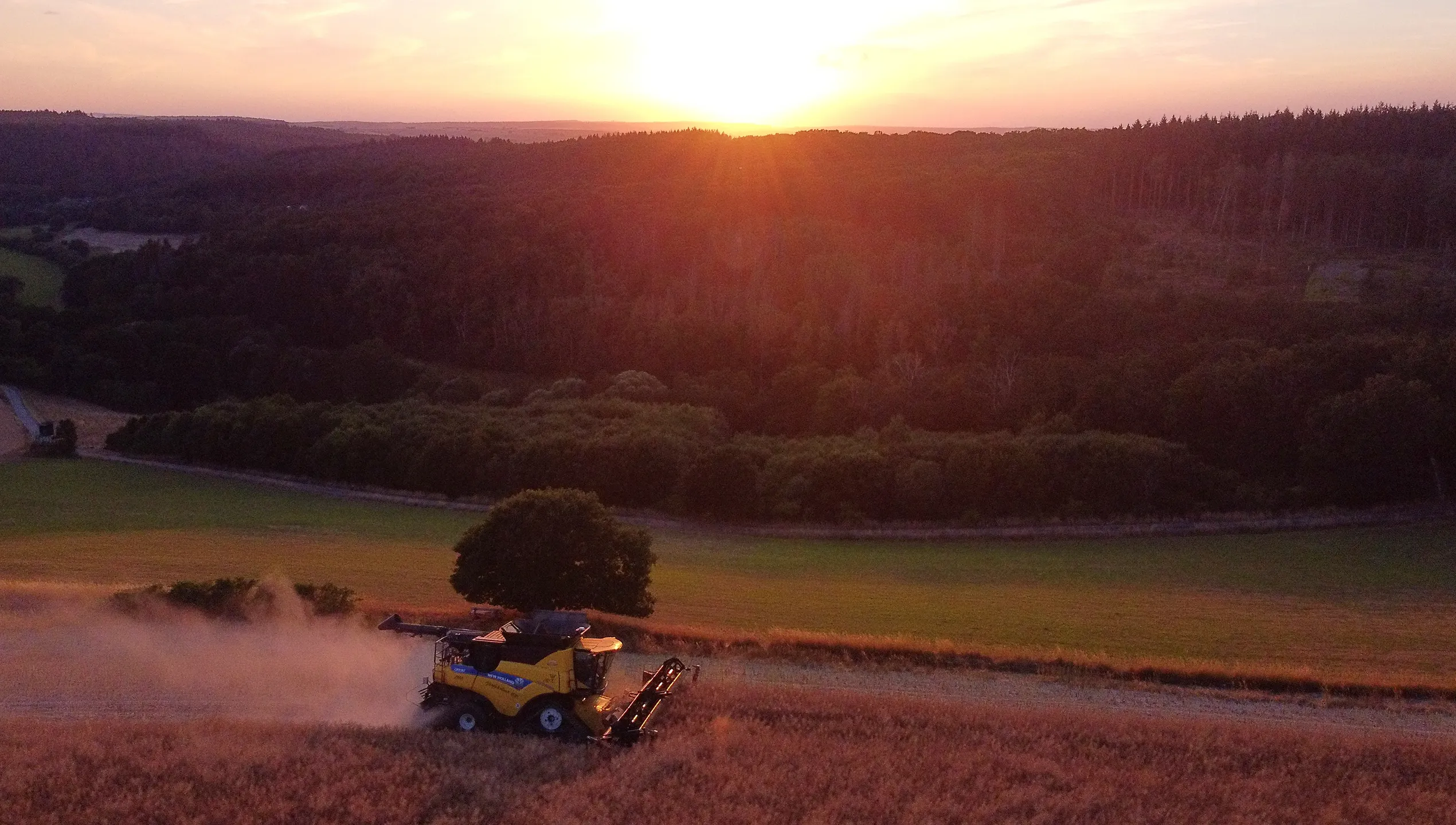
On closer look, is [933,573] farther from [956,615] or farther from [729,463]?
[729,463]

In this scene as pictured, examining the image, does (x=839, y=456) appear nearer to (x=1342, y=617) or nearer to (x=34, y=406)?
(x=1342, y=617)

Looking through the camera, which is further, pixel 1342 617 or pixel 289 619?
pixel 1342 617

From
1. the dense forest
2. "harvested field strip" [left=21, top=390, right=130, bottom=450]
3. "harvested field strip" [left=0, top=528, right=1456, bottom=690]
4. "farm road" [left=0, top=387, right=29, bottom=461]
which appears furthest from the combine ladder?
"harvested field strip" [left=21, top=390, right=130, bottom=450]

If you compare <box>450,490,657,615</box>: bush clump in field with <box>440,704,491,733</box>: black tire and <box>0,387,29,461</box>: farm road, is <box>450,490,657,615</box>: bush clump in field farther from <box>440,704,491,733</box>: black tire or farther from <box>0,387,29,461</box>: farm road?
<box>0,387,29,461</box>: farm road

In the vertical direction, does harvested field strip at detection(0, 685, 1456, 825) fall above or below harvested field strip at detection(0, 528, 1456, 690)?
above

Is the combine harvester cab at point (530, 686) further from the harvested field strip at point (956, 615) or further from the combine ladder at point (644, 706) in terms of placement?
the harvested field strip at point (956, 615)

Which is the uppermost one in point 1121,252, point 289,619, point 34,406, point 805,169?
point 805,169

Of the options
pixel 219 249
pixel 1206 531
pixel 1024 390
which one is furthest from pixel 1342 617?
pixel 219 249
